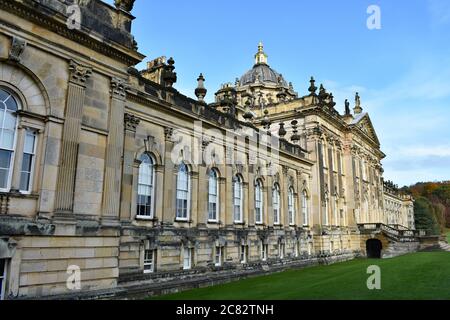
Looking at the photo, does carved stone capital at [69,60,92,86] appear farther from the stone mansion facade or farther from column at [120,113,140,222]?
column at [120,113,140,222]

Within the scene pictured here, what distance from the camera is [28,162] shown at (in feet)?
37.2

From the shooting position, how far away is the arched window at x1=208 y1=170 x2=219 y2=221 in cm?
2173

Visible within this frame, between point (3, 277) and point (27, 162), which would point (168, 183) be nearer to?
point (27, 162)

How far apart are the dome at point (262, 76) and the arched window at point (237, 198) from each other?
34.6m

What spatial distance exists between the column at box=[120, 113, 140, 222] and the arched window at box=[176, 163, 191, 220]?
332 cm

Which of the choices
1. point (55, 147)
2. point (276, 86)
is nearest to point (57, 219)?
point (55, 147)

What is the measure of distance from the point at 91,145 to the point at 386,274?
699 inches

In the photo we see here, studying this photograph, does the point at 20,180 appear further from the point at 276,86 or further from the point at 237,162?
the point at 276,86

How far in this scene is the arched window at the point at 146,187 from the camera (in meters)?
17.3

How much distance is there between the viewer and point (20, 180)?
11.1 m

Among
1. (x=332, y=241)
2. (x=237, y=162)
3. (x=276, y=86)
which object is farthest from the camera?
(x=276, y=86)

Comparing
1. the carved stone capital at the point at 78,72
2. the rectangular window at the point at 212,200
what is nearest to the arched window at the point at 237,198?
the rectangular window at the point at 212,200

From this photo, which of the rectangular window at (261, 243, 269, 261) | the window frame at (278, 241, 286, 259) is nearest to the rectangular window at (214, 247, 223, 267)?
the rectangular window at (261, 243, 269, 261)

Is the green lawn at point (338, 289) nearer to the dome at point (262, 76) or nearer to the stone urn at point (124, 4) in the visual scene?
the stone urn at point (124, 4)
